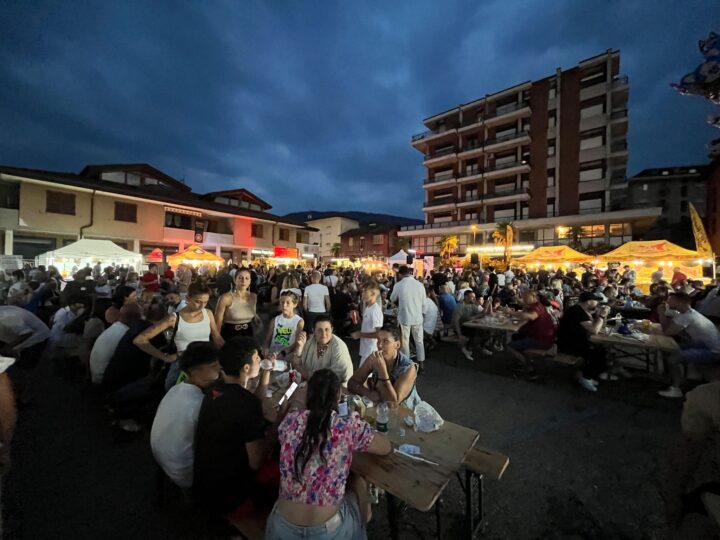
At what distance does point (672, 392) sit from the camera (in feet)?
16.2

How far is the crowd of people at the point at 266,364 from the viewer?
175 centimetres

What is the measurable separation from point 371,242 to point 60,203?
3935 centimetres

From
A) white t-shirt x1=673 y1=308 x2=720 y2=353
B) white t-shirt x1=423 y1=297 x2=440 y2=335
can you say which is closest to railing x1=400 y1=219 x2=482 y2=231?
white t-shirt x1=423 y1=297 x2=440 y2=335

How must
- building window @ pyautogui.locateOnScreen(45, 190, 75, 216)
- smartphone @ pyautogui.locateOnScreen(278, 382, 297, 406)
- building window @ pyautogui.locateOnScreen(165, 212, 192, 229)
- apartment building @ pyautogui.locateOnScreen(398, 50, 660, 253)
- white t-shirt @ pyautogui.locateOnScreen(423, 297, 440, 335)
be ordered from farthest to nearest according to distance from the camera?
apartment building @ pyautogui.locateOnScreen(398, 50, 660, 253) → building window @ pyautogui.locateOnScreen(165, 212, 192, 229) → building window @ pyautogui.locateOnScreen(45, 190, 75, 216) → white t-shirt @ pyautogui.locateOnScreen(423, 297, 440, 335) → smartphone @ pyautogui.locateOnScreen(278, 382, 297, 406)

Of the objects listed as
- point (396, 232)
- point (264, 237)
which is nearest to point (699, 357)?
point (264, 237)

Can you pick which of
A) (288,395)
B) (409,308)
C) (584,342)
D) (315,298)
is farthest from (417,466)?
(584,342)

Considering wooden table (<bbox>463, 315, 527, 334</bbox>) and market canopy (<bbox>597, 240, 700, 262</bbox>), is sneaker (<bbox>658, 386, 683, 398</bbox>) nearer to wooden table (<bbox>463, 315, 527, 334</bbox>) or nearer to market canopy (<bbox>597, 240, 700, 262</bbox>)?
wooden table (<bbox>463, 315, 527, 334</bbox>)

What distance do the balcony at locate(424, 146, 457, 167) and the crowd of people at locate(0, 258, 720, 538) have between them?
35.6 meters

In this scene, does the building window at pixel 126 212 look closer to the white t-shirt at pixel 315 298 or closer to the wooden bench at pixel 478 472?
the white t-shirt at pixel 315 298

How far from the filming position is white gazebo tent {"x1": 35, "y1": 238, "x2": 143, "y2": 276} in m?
12.4

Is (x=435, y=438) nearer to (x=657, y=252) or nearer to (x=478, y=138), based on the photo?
(x=657, y=252)

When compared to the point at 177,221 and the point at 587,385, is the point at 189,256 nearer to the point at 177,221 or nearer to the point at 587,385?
the point at 177,221

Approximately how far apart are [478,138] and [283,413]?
45.2 m

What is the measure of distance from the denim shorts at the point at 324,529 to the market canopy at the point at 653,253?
56.8 ft
